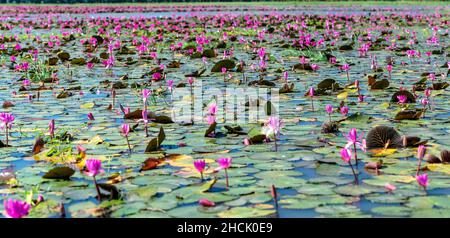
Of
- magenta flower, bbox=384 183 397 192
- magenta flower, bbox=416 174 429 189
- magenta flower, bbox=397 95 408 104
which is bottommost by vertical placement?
magenta flower, bbox=384 183 397 192

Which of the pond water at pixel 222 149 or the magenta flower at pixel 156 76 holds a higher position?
the magenta flower at pixel 156 76

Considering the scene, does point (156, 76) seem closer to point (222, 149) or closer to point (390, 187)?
point (222, 149)

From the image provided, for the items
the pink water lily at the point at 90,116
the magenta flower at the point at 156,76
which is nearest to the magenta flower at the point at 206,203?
the pink water lily at the point at 90,116

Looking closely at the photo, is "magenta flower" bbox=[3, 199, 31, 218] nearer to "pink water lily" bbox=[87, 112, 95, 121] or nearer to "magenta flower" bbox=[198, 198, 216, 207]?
"magenta flower" bbox=[198, 198, 216, 207]

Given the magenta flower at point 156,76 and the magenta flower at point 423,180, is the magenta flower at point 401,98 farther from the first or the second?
the magenta flower at point 156,76

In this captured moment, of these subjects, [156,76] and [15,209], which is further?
[156,76]

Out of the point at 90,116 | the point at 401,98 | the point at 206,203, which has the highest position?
the point at 401,98

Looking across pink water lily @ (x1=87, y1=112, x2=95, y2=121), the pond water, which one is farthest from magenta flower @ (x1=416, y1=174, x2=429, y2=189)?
pink water lily @ (x1=87, y1=112, x2=95, y2=121)

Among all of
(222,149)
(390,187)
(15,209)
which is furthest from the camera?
(222,149)

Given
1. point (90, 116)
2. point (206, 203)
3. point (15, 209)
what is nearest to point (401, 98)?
point (90, 116)

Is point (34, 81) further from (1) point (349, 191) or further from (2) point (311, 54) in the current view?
(1) point (349, 191)

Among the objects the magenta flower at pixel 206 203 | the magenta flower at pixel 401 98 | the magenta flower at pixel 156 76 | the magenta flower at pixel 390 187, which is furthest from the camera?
the magenta flower at pixel 156 76
